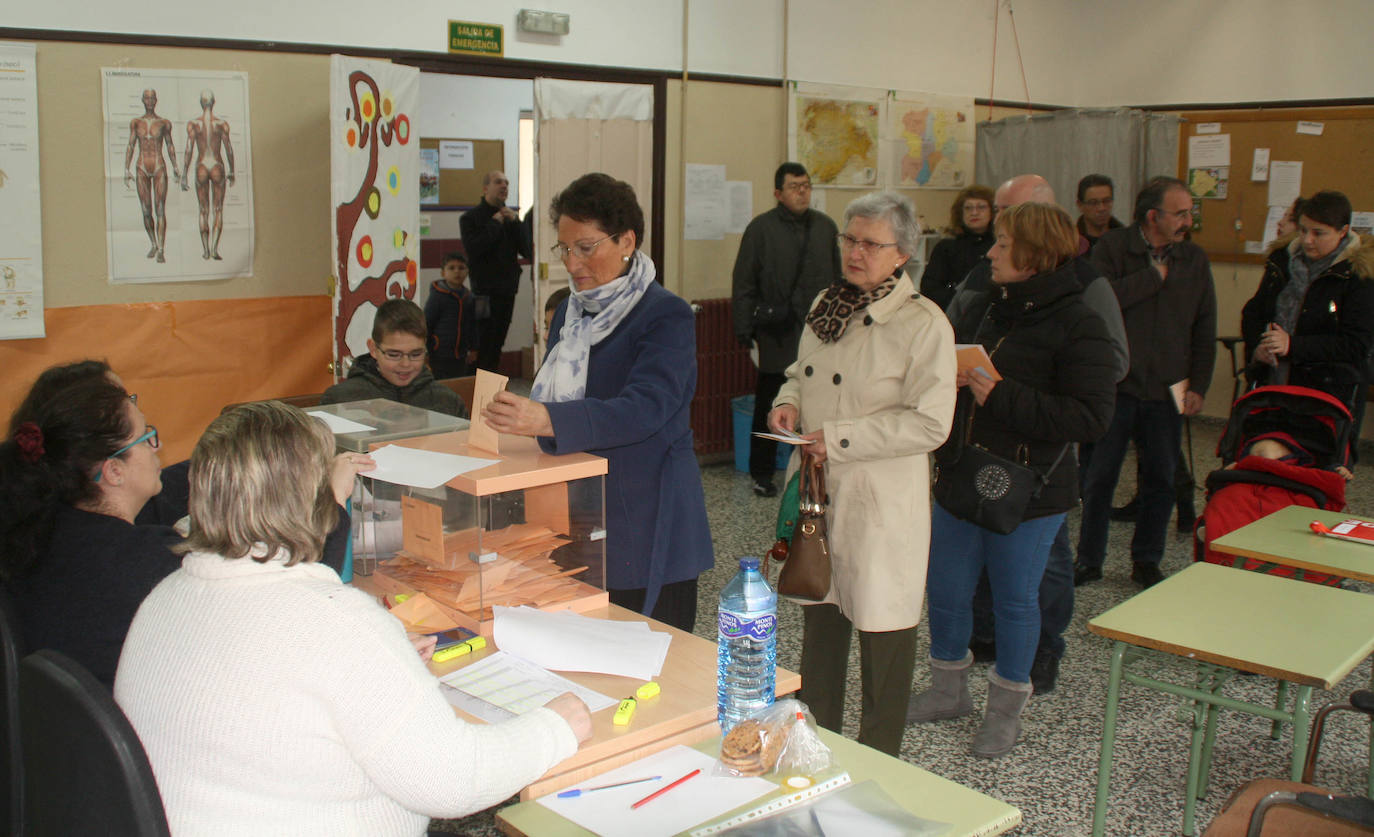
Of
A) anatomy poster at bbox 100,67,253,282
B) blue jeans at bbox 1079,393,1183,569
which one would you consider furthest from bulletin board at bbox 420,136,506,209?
blue jeans at bbox 1079,393,1183,569

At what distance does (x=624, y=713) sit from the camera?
1.72 metres

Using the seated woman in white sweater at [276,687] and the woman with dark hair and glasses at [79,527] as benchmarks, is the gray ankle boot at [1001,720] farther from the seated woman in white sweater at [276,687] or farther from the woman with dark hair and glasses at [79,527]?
the woman with dark hair and glasses at [79,527]

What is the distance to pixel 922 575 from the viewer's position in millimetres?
2656

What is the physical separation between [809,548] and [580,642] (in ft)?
2.61

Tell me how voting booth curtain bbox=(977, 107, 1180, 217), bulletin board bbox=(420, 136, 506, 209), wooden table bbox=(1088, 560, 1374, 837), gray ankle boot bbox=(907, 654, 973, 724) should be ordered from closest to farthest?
wooden table bbox=(1088, 560, 1374, 837) < gray ankle boot bbox=(907, 654, 973, 724) < voting booth curtain bbox=(977, 107, 1180, 217) < bulletin board bbox=(420, 136, 506, 209)

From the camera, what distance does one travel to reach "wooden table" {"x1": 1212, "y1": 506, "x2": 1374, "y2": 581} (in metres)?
2.81

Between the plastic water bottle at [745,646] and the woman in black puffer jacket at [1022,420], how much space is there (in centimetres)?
127

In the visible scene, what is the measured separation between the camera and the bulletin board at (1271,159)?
696cm

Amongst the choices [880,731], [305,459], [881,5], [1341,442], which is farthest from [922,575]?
[881,5]

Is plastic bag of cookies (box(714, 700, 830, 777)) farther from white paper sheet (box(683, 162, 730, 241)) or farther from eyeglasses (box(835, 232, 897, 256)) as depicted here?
white paper sheet (box(683, 162, 730, 241))

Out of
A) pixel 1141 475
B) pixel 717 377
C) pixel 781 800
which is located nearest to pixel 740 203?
pixel 717 377

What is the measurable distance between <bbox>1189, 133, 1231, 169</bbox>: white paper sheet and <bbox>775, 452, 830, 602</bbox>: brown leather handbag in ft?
20.1

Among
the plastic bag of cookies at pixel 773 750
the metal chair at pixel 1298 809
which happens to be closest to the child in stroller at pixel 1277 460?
the metal chair at pixel 1298 809

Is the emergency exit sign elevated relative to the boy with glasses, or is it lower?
elevated
